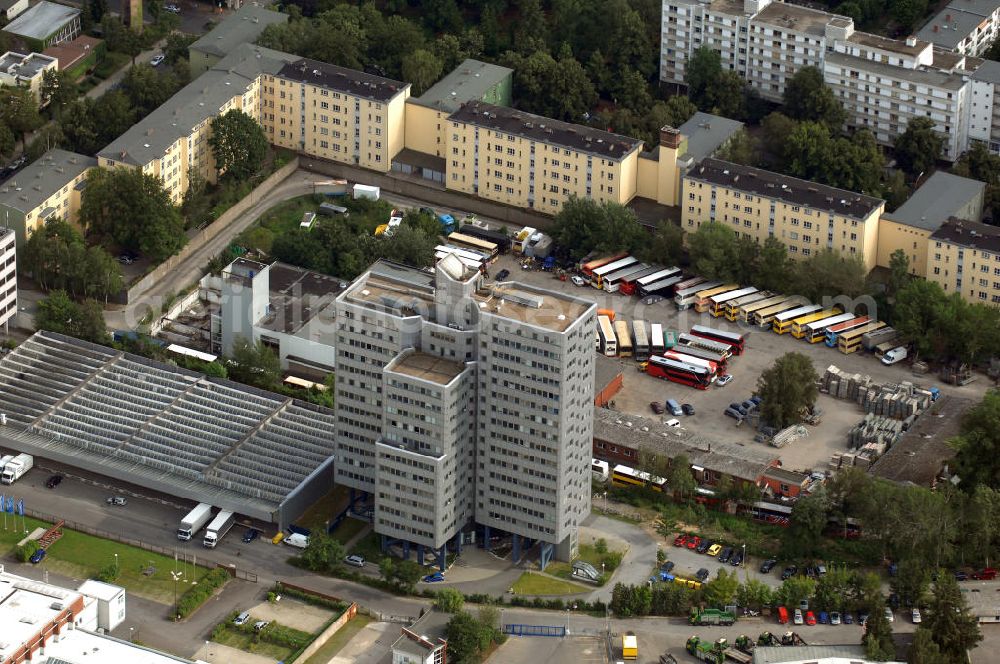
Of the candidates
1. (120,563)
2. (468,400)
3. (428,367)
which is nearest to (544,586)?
(468,400)

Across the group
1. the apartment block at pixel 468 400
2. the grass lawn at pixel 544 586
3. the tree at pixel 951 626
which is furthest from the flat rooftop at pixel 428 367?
the tree at pixel 951 626

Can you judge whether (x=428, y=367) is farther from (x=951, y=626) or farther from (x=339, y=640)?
(x=951, y=626)

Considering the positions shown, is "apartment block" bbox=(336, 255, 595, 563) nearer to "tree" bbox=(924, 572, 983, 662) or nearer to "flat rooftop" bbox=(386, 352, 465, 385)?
"flat rooftop" bbox=(386, 352, 465, 385)

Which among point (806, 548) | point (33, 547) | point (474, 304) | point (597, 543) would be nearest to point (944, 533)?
point (806, 548)

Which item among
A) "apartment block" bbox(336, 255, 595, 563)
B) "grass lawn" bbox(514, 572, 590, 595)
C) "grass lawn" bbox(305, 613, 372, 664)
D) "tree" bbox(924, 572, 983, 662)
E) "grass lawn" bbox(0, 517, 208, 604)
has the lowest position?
"grass lawn" bbox(305, 613, 372, 664)

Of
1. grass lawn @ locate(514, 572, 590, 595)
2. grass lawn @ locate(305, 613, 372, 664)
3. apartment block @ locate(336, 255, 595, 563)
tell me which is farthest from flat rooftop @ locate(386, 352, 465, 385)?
grass lawn @ locate(305, 613, 372, 664)

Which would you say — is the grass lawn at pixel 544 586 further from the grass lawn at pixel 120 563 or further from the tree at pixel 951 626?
the tree at pixel 951 626
